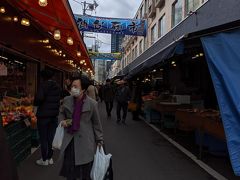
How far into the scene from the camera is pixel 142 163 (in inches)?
295

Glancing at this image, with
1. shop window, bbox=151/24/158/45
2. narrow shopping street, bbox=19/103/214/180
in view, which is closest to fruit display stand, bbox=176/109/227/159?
narrow shopping street, bbox=19/103/214/180

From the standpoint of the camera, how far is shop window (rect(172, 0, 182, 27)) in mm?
18641

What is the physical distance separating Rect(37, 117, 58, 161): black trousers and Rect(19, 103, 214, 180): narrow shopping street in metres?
0.29

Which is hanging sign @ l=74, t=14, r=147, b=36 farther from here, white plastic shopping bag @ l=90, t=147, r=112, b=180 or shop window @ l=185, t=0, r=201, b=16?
white plastic shopping bag @ l=90, t=147, r=112, b=180

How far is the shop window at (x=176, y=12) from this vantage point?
18.6m

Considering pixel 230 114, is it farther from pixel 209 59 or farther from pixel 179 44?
pixel 179 44

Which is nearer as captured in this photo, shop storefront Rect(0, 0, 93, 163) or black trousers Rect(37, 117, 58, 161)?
black trousers Rect(37, 117, 58, 161)

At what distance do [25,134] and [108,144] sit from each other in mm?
2781

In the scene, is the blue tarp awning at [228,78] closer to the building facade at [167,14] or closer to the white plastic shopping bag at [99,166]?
the white plastic shopping bag at [99,166]

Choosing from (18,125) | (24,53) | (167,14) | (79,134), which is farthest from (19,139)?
(167,14)

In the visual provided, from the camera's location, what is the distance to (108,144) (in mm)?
9688

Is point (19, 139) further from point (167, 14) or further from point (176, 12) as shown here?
point (167, 14)

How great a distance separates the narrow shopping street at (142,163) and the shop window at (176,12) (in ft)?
32.1

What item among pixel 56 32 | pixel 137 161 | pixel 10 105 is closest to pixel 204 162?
pixel 137 161
